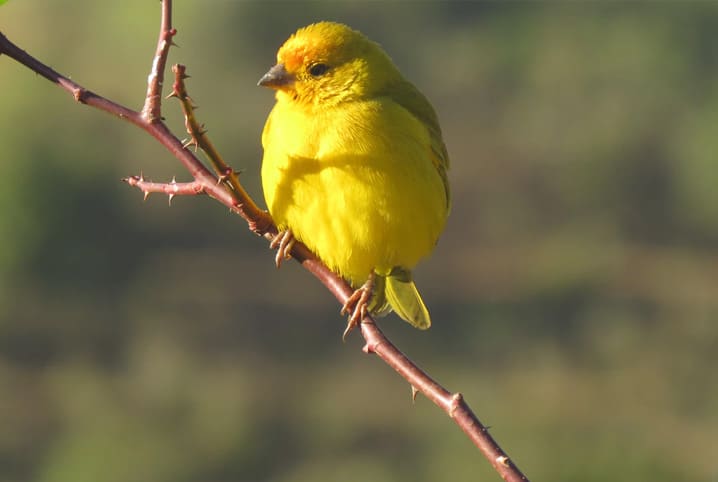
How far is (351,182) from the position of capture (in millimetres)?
3633

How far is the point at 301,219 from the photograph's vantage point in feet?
12.1

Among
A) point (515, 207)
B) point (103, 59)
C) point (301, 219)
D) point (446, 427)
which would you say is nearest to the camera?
point (301, 219)

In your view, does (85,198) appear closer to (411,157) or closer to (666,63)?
(666,63)

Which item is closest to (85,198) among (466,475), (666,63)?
(466,475)

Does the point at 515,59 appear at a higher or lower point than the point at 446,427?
higher

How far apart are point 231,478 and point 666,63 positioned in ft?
87.9

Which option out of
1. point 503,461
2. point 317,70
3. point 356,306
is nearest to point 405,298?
point 356,306

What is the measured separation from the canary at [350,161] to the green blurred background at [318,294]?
1914 cm

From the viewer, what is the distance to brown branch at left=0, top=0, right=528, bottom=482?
2.36m

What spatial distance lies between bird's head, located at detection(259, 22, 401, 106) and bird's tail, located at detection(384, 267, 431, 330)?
0.63 meters

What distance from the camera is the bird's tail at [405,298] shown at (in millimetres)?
4141

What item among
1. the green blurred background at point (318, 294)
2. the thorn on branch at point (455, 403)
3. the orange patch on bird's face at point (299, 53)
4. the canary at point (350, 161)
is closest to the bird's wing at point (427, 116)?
the canary at point (350, 161)

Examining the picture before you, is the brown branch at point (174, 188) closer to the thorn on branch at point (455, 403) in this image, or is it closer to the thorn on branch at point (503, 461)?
the thorn on branch at point (455, 403)

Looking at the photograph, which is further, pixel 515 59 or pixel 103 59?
pixel 515 59
